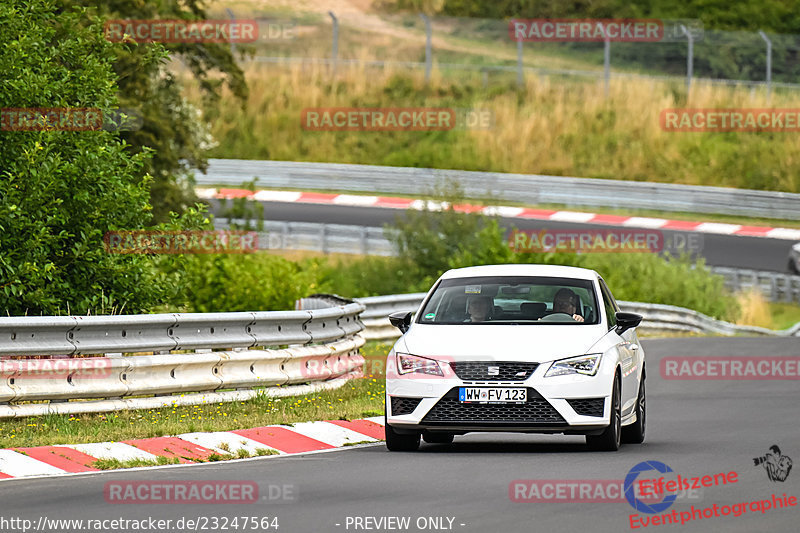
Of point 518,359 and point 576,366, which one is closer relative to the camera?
point 518,359

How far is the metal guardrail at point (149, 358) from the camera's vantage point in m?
12.3

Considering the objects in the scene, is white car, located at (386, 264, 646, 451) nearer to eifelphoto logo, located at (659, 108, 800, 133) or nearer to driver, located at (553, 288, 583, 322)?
driver, located at (553, 288, 583, 322)

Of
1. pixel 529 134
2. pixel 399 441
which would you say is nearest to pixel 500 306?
pixel 399 441

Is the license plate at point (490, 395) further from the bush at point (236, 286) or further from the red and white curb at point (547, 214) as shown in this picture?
the red and white curb at point (547, 214)

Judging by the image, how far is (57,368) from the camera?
12.5 metres

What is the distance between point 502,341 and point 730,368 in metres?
10.9

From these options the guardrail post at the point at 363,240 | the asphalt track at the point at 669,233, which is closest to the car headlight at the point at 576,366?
the guardrail post at the point at 363,240

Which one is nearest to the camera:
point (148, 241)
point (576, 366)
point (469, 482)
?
point (469, 482)

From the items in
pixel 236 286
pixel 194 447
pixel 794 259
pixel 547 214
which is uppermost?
pixel 194 447

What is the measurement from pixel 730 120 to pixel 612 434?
128ft

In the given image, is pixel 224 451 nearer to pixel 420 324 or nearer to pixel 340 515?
pixel 420 324

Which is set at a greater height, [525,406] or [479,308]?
[479,308]

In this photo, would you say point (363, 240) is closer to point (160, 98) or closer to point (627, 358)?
point (160, 98)

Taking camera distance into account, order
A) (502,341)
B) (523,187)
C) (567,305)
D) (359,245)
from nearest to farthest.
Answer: (502,341), (567,305), (359,245), (523,187)
